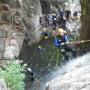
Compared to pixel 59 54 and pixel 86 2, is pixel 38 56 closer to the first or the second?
pixel 59 54

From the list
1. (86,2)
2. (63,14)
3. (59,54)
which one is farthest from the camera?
(63,14)

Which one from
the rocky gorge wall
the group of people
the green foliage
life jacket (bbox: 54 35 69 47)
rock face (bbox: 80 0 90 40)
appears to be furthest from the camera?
the group of people

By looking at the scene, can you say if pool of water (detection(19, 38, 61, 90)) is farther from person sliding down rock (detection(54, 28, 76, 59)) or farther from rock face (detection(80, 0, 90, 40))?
rock face (detection(80, 0, 90, 40))

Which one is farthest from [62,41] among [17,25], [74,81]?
[74,81]

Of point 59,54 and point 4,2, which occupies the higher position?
point 4,2

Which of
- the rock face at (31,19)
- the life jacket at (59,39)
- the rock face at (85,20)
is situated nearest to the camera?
the rock face at (85,20)

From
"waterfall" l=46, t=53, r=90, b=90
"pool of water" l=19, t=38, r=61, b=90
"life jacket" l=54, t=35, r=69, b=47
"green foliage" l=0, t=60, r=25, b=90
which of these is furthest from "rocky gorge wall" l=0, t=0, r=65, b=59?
"waterfall" l=46, t=53, r=90, b=90

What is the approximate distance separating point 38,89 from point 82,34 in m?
3.36

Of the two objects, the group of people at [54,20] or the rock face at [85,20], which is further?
the group of people at [54,20]

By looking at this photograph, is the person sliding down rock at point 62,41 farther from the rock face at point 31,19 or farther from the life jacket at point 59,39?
the rock face at point 31,19

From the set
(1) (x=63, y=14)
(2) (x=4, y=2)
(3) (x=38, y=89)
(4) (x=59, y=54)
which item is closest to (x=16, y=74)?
(3) (x=38, y=89)

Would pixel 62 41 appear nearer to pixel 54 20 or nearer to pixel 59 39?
pixel 59 39

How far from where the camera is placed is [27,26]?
23422 millimetres

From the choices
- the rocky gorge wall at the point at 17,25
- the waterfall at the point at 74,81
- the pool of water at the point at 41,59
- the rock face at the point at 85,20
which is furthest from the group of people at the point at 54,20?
the waterfall at the point at 74,81
